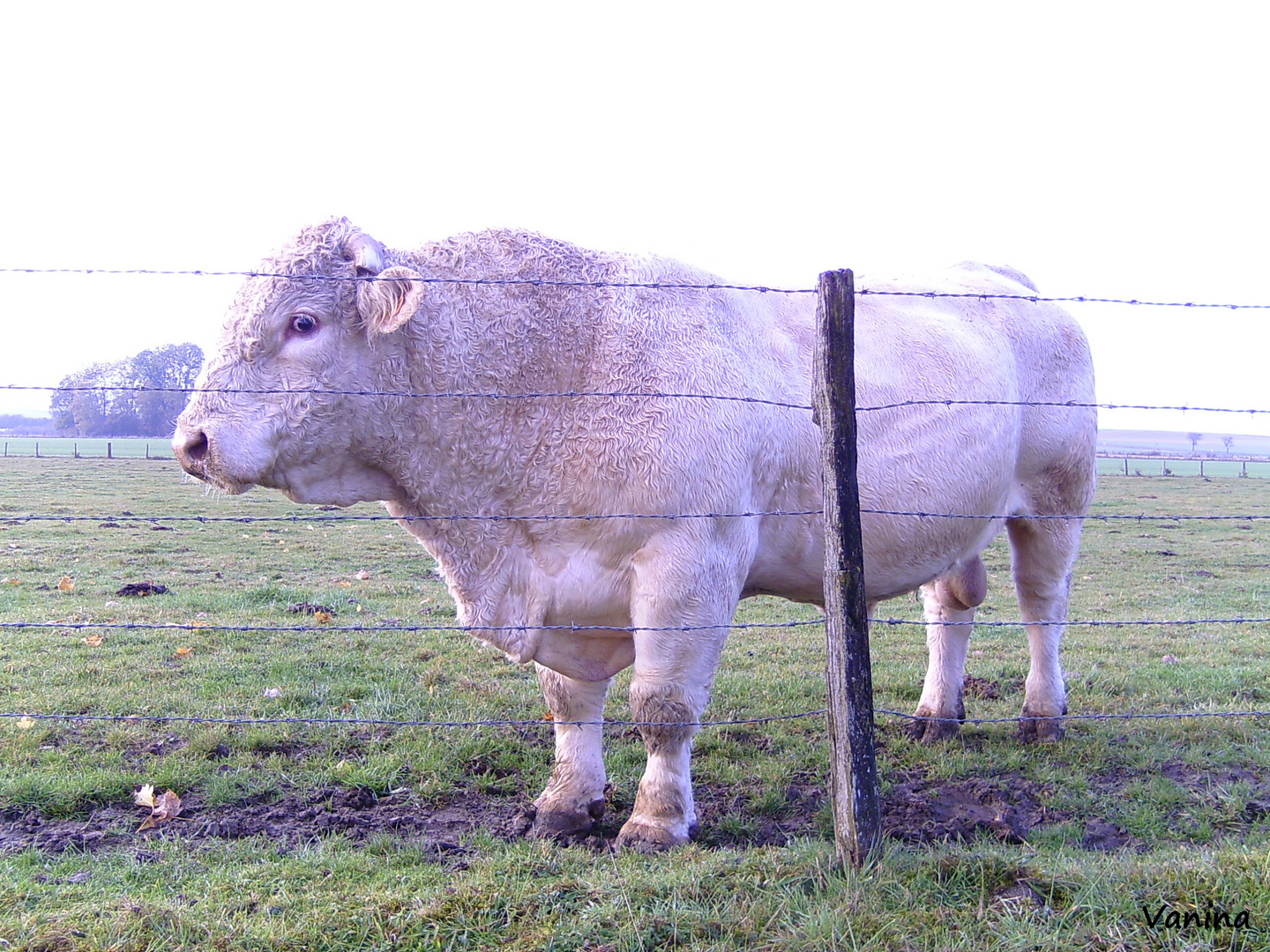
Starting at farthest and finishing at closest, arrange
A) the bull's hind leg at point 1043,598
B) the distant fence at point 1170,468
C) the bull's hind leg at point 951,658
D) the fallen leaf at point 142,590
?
Result: the distant fence at point 1170,468 → the fallen leaf at point 142,590 → the bull's hind leg at point 951,658 → the bull's hind leg at point 1043,598

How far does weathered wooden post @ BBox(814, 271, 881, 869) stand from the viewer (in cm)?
307

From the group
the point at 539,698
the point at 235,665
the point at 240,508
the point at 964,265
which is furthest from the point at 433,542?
the point at 240,508

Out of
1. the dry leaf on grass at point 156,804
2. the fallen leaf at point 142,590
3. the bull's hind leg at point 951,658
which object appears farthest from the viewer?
the fallen leaf at point 142,590

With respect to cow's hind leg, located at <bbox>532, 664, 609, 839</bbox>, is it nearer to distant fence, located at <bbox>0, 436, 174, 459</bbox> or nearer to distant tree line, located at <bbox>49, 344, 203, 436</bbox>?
distant tree line, located at <bbox>49, 344, 203, 436</bbox>

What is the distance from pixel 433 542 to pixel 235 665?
10.3 ft

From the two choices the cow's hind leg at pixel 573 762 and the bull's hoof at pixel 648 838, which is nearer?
the bull's hoof at pixel 648 838

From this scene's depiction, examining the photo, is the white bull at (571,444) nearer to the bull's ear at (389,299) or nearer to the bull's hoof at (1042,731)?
the bull's ear at (389,299)

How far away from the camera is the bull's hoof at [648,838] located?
3.77 m

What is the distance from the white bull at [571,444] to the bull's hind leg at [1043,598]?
149 centimetres

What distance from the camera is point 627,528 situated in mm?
3824

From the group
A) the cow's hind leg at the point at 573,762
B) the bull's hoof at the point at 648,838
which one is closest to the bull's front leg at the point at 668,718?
the bull's hoof at the point at 648,838

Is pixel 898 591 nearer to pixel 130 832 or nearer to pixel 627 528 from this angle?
pixel 627 528

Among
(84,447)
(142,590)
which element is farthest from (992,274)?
(84,447)

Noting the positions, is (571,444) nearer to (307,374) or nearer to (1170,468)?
(307,374)
